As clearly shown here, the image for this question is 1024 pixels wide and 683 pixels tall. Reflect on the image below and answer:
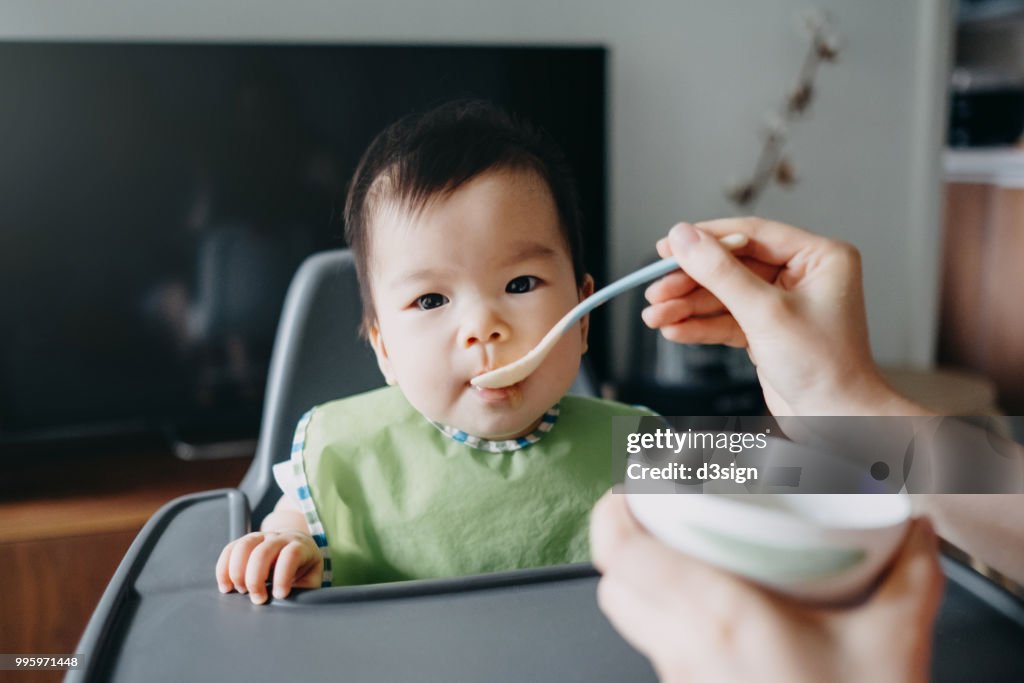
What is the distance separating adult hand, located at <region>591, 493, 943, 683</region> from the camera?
1.09ft

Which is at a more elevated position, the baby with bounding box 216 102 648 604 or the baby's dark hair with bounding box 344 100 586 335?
the baby's dark hair with bounding box 344 100 586 335

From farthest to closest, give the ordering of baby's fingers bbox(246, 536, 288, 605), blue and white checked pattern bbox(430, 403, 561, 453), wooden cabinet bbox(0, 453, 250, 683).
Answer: wooden cabinet bbox(0, 453, 250, 683), blue and white checked pattern bbox(430, 403, 561, 453), baby's fingers bbox(246, 536, 288, 605)

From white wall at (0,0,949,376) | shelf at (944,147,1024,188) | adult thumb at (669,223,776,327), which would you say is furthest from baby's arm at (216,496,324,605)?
shelf at (944,147,1024,188)

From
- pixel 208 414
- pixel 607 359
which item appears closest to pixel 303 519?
pixel 208 414

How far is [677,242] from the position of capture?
0.64 meters

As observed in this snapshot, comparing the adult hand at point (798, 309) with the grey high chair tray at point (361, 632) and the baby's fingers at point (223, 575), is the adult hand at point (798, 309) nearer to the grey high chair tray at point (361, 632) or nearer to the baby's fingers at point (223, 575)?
the grey high chair tray at point (361, 632)

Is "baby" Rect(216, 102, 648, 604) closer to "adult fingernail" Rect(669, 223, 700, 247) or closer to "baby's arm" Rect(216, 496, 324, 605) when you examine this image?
"baby's arm" Rect(216, 496, 324, 605)

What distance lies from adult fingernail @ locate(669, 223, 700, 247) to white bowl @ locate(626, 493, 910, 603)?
311 millimetres

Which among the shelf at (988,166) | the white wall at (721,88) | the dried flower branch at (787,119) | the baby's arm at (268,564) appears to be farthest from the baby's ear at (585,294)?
the shelf at (988,166)

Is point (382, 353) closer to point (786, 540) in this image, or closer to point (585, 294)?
point (585, 294)

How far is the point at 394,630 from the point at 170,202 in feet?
5.34

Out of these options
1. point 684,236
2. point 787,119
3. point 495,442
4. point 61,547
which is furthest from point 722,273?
point 787,119

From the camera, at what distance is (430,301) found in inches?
30.3

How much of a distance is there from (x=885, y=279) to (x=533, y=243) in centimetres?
248
